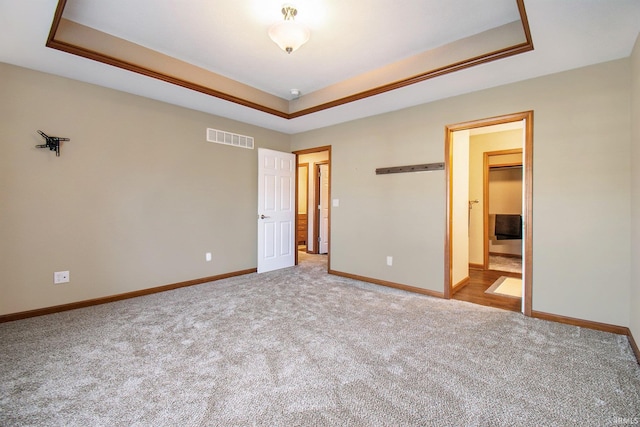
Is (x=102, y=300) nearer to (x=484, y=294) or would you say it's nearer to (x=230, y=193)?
(x=230, y=193)

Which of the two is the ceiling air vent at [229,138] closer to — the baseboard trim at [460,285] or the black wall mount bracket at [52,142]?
the black wall mount bracket at [52,142]

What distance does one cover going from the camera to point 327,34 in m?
2.63

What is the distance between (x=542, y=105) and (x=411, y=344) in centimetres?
267

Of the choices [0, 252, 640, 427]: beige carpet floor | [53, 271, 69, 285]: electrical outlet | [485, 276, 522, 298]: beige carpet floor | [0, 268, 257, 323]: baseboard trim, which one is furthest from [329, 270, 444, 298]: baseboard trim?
[53, 271, 69, 285]: electrical outlet

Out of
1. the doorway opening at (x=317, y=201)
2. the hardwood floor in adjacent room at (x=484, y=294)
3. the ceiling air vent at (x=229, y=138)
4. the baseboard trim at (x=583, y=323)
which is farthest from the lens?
the doorway opening at (x=317, y=201)

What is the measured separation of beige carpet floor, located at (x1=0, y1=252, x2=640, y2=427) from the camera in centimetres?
154

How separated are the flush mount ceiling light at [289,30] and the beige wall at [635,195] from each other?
258cm

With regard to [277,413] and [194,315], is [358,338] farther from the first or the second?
[194,315]

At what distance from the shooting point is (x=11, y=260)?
2.72m

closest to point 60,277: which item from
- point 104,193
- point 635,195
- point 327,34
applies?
point 104,193

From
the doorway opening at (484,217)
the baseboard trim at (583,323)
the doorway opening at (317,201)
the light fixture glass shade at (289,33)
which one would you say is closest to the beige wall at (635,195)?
the baseboard trim at (583,323)

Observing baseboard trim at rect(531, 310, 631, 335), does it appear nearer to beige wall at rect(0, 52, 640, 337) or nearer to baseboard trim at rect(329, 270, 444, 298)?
beige wall at rect(0, 52, 640, 337)

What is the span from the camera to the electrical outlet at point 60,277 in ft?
9.68

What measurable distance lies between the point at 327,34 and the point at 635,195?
2.92m
